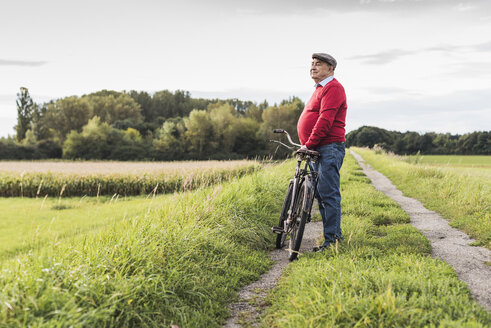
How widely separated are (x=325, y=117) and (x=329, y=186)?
3.29 feet

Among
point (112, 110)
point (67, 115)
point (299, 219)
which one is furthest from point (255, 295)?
point (112, 110)

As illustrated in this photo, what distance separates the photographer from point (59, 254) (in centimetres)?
333

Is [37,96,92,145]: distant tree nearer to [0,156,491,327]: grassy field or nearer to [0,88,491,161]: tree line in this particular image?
[0,88,491,161]: tree line

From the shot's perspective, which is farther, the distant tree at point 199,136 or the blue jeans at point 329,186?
the distant tree at point 199,136

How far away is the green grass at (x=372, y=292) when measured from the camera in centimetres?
252

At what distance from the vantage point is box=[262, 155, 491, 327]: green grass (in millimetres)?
2520

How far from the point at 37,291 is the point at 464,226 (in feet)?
21.6

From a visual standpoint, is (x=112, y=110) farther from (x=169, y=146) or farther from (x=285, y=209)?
(x=285, y=209)

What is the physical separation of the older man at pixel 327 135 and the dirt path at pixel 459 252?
1492 mm

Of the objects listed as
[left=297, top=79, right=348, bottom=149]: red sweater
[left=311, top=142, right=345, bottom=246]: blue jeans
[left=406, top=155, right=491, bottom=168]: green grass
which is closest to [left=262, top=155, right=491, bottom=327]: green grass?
[left=311, top=142, right=345, bottom=246]: blue jeans

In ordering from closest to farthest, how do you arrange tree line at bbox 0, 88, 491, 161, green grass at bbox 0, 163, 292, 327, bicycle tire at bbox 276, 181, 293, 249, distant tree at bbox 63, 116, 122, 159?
green grass at bbox 0, 163, 292, 327 → bicycle tire at bbox 276, 181, 293, 249 → tree line at bbox 0, 88, 491, 161 → distant tree at bbox 63, 116, 122, 159

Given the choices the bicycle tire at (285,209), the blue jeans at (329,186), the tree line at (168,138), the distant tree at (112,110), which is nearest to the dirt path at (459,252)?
the blue jeans at (329,186)

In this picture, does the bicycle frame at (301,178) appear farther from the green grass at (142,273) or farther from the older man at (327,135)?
the green grass at (142,273)

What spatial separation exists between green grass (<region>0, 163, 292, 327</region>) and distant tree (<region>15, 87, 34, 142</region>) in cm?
7459
